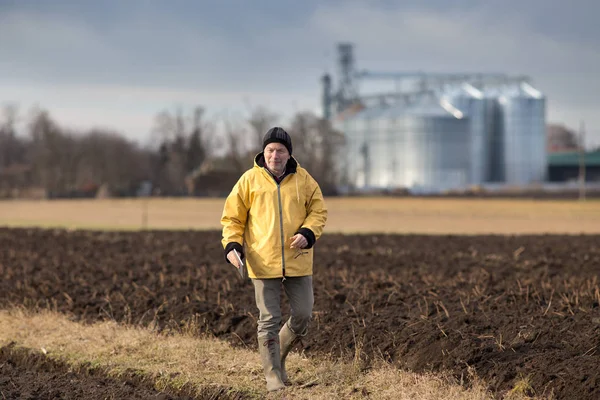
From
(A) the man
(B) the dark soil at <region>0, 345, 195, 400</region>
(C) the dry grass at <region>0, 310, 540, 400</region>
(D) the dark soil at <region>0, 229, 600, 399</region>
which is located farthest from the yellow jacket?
(D) the dark soil at <region>0, 229, 600, 399</region>

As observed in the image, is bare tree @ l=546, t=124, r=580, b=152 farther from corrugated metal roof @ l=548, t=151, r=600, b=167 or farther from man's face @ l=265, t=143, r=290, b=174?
man's face @ l=265, t=143, r=290, b=174

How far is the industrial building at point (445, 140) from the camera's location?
183 feet

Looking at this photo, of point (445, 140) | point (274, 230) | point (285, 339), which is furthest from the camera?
point (445, 140)

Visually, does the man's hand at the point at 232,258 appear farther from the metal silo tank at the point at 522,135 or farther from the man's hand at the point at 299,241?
the metal silo tank at the point at 522,135

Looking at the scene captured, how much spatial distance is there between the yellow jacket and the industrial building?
5003 centimetres

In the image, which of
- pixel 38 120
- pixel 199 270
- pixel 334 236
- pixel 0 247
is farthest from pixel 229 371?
pixel 38 120

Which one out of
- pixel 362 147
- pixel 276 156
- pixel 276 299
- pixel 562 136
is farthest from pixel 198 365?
pixel 562 136

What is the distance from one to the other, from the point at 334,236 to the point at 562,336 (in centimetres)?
1363

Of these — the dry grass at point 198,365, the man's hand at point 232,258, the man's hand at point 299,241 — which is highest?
the man's hand at point 299,241

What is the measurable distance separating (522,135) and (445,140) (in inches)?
266

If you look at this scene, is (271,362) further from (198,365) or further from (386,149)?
(386,149)

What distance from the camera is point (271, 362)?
6.18 meters

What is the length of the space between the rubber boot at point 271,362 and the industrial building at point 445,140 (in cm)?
4997

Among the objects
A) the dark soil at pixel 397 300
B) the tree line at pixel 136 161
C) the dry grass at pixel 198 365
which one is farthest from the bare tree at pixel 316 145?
the dry grass at pixel 198 365
